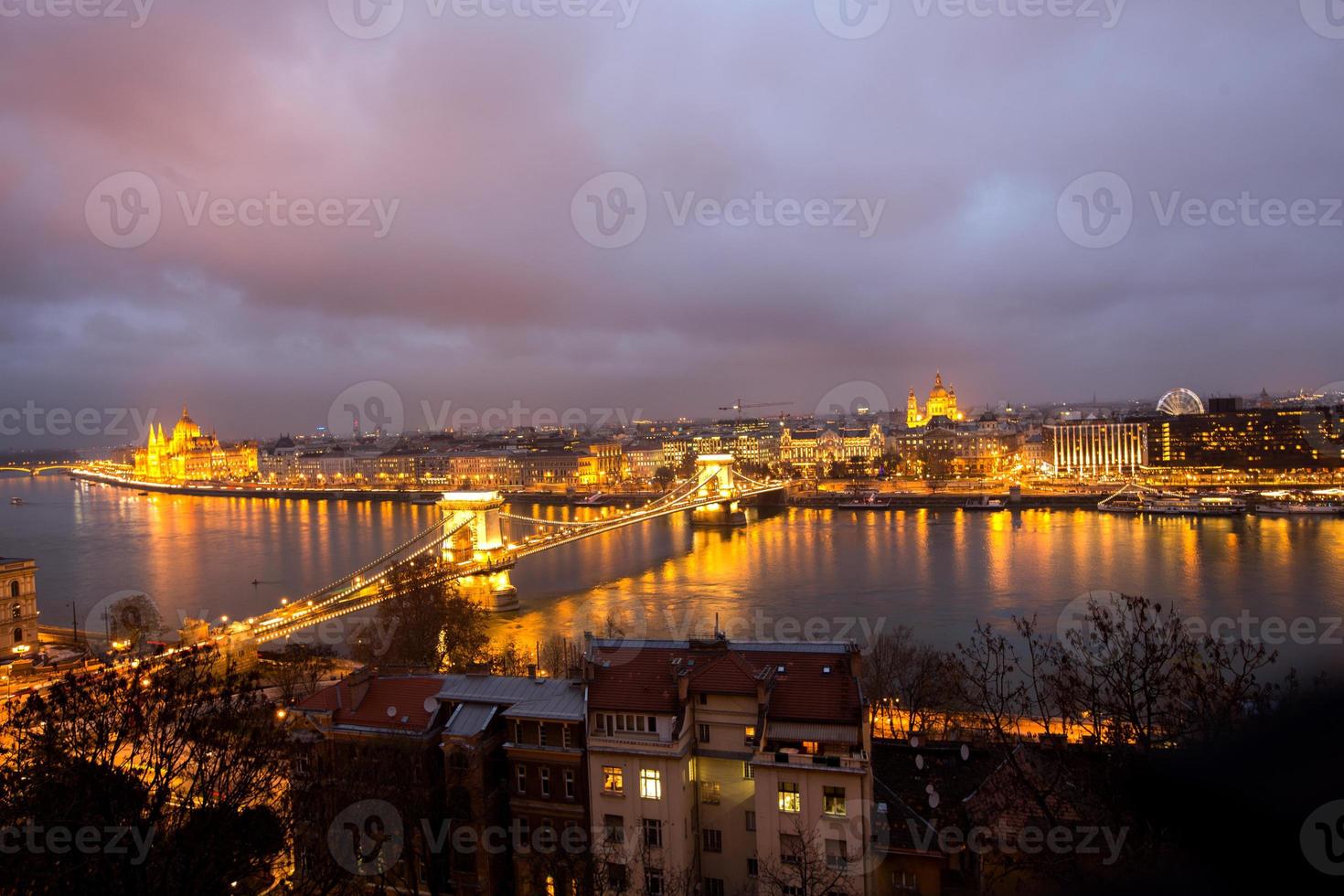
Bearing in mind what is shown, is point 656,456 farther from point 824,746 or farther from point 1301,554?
point 824,746

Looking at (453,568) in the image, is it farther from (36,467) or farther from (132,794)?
(36,467)

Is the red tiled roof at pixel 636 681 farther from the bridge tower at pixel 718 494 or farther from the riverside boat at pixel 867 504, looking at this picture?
the riverside boat at pixel 867 504

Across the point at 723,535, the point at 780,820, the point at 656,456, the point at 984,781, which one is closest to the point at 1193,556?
the point at 723,535

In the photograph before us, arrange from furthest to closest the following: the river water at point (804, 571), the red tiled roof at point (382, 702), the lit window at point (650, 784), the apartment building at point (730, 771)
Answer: the river water at point (804, 571)
the red tiled roof at point (382, 702)
the lit window at point (650, 784)
the apartment building at point (730, 771)

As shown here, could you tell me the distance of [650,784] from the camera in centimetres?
306

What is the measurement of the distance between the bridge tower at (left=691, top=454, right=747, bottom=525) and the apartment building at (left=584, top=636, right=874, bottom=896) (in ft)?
47.1

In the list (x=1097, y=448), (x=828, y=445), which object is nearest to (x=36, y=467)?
(x=828, y=445)

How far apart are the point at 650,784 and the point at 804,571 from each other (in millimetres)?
8260

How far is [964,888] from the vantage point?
2.99m

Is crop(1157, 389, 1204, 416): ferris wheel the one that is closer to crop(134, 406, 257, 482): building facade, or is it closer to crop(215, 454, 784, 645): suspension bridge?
crop(215, 454, 784, 645): suspension bridge

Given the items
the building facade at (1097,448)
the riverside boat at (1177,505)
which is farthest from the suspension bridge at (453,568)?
the building facade at (1097,448)

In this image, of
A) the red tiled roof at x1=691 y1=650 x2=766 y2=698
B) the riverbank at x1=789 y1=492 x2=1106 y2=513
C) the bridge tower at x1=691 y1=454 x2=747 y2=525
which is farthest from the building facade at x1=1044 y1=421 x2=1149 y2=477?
the red tiled roof at x1=691 y1=650 x2=766 y2=698

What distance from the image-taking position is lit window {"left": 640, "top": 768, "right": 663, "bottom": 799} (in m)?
3.05

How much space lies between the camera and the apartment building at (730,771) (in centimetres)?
288
